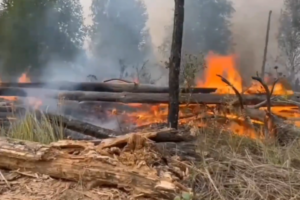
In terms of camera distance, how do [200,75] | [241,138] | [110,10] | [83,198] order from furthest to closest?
[110,10] < [200,75] < [241,138] < [83,198]

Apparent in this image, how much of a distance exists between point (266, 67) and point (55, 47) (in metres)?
6.06

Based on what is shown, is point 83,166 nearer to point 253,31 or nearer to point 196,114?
point 196,114

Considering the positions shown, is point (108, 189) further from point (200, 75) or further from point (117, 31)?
point (117, 31)

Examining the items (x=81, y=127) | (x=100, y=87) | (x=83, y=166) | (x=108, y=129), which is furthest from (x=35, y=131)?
(x=100, y=87)

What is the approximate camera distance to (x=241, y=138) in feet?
11.5

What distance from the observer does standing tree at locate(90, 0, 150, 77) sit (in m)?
11.2

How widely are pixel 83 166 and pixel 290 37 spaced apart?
9.46 metres

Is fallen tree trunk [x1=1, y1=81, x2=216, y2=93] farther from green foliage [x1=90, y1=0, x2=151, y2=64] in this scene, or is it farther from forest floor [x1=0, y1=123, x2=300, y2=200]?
green foliage [x1=90, y1=0, x2=151, y2=64]

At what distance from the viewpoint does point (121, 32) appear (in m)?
11.2

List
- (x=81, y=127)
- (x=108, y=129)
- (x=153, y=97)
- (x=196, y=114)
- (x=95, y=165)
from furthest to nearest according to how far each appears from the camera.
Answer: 1. (x=153, y=97)
2. (x=196, y=114)
3. (x=108, y=129)
4. (x=81, y=127)
5. (x=95, y=165)

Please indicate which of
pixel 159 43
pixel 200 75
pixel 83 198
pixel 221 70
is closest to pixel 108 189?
pixel 83 198

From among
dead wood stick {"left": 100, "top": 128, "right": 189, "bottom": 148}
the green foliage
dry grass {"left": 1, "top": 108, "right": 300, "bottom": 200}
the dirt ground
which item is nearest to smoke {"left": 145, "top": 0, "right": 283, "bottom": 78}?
the green foliage

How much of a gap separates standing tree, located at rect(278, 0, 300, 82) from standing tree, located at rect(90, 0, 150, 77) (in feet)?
12.4

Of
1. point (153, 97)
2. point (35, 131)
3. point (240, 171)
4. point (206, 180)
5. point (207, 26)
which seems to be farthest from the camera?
point (207, 26)
